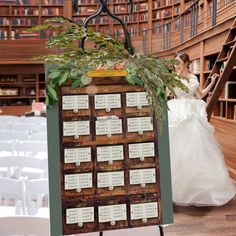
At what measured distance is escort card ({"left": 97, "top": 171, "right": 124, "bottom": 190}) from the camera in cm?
131

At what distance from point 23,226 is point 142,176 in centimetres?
52

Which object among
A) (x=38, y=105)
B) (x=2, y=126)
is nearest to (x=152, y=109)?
(x=2, y=126)

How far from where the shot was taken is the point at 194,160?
12.3ft

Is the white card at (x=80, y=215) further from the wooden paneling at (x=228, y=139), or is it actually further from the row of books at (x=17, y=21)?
the row of books at (x=17, y=21)

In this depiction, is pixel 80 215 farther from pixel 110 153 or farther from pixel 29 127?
pixel 29 127

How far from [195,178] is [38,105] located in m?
4.21

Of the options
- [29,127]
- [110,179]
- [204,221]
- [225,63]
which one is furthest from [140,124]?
[29,127]

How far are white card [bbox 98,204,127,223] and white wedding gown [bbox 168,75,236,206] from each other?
7.78 feet

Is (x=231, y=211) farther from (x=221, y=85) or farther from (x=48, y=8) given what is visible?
(x=48, y=8)

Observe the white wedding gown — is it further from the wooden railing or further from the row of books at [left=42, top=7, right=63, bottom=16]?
the row of books at [left=42, top=7, right=63, bottom=16]

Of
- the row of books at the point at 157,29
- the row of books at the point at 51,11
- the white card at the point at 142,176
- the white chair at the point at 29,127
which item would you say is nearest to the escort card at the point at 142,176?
the white card at the point at 142,176

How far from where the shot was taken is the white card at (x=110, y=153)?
51.6 inches

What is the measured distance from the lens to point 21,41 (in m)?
10.9

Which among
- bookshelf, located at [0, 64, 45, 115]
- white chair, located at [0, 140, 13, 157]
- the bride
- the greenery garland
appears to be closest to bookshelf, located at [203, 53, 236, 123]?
the bride
